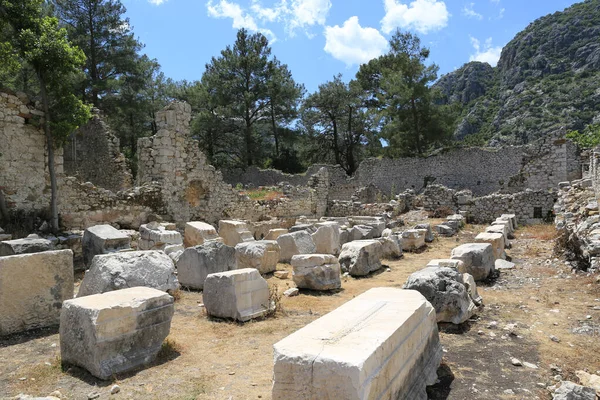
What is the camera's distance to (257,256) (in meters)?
7.57

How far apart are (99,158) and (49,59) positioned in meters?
8.71

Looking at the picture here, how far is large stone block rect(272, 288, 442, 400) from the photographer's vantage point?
92.4 inches

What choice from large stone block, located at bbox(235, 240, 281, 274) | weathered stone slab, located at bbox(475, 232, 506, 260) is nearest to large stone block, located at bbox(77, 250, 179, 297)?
large stone block, located at bbox(235, 240, 281, 274)

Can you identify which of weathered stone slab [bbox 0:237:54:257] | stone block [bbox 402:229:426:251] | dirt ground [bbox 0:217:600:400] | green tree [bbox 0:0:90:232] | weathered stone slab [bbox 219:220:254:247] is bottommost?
dirt ground [bbox 0:217:600:400]

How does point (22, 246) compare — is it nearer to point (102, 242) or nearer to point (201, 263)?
point (102, 242)

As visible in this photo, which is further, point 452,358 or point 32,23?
point 32,23

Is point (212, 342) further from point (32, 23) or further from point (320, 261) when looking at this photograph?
point (32, 23)

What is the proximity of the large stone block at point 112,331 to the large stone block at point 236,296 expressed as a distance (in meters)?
1.21

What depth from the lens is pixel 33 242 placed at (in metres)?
5.72

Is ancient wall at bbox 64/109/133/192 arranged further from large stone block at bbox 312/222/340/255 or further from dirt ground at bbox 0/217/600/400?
dirt ground at bbox 0/217/600/400

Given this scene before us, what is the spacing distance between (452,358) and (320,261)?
306cm

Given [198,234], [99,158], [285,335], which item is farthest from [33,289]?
[99,158]

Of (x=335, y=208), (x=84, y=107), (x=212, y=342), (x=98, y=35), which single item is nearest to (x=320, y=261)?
(x=212, y=342)

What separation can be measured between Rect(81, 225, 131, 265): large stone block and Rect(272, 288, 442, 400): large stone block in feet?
16.4
